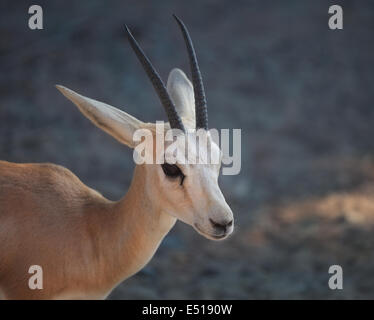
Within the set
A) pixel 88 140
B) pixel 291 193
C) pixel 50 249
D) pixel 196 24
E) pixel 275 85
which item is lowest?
pixel 50 249

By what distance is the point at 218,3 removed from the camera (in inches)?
529

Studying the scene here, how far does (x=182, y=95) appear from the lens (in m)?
5.19

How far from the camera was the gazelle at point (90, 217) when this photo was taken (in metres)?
4.49

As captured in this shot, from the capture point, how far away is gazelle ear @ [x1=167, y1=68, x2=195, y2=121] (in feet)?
16.4

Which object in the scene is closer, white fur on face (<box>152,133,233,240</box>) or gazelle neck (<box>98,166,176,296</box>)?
white fur on face (<box>152,133,233,240</box>)

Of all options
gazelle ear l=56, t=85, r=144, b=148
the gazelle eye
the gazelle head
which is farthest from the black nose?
gazelle ear l=56, t=85, r=144, b=148

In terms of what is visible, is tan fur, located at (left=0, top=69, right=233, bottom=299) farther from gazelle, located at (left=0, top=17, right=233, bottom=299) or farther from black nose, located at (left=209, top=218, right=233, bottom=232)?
black nose, located at (left=209, top=218, right=233, bottom=232)

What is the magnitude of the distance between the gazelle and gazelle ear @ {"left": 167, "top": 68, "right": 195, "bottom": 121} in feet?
0.05

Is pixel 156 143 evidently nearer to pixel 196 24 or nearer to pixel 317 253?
pixel 317 253

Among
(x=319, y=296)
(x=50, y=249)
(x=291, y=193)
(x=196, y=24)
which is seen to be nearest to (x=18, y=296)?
(x=50, y=249)

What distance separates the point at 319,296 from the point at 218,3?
25.6 feet

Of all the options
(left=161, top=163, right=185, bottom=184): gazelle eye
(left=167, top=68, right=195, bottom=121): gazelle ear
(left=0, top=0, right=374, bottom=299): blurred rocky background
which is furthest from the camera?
(left=0, top=0, right=374, bottom=299): blurred rocky background

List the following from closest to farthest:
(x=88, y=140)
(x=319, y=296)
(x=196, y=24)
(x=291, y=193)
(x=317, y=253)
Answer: (x=319, y=296), (x=317, y=253), (x=291, y=193), (x=88, y=140), (x=196, y=24)

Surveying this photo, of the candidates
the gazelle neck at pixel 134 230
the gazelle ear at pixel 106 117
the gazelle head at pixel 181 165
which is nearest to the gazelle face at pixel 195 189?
the gazelle head at pixel 181 165
